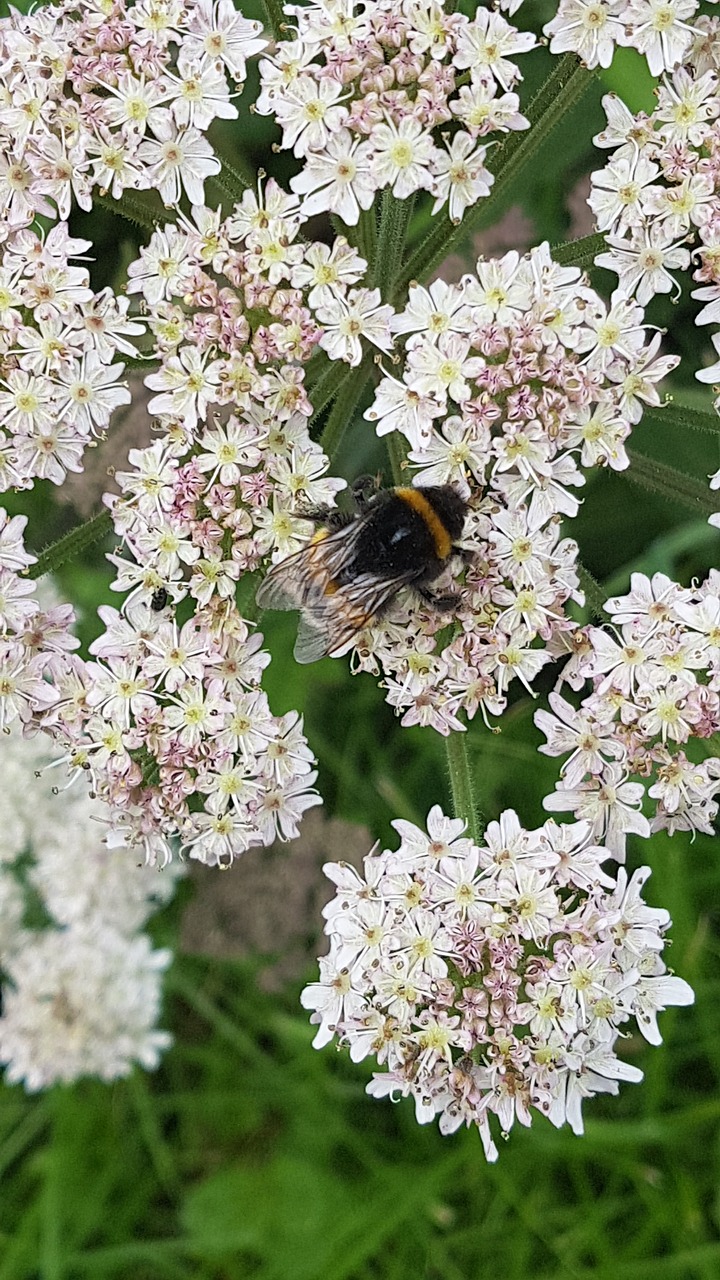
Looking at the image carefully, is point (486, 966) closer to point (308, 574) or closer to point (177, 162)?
point (308, 574)

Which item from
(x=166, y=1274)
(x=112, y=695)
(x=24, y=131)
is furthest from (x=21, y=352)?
(x=166, y=1274)

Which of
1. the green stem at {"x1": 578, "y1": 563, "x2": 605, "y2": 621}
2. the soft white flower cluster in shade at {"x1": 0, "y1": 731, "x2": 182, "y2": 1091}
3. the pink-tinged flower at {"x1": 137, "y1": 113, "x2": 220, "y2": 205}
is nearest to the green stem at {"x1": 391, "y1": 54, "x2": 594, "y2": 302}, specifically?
the pink-tinged flower at {"x1": 137, "y1": 113, "x2": 220, "y2": 205}

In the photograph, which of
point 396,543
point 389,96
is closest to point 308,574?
point 396,543

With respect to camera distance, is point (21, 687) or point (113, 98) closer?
point (113, 98)

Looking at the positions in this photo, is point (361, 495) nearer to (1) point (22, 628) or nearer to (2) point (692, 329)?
(1) point (22, 628)

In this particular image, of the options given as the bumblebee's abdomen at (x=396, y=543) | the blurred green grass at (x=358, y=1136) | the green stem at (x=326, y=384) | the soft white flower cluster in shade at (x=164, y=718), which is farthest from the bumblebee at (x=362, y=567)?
the blurred green grass at (x=358, y=1136)

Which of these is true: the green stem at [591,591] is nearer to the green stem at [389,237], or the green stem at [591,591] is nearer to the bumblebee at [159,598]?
the green stem at [389,237]

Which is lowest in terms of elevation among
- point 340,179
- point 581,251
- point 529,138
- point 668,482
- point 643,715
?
point 643,715
